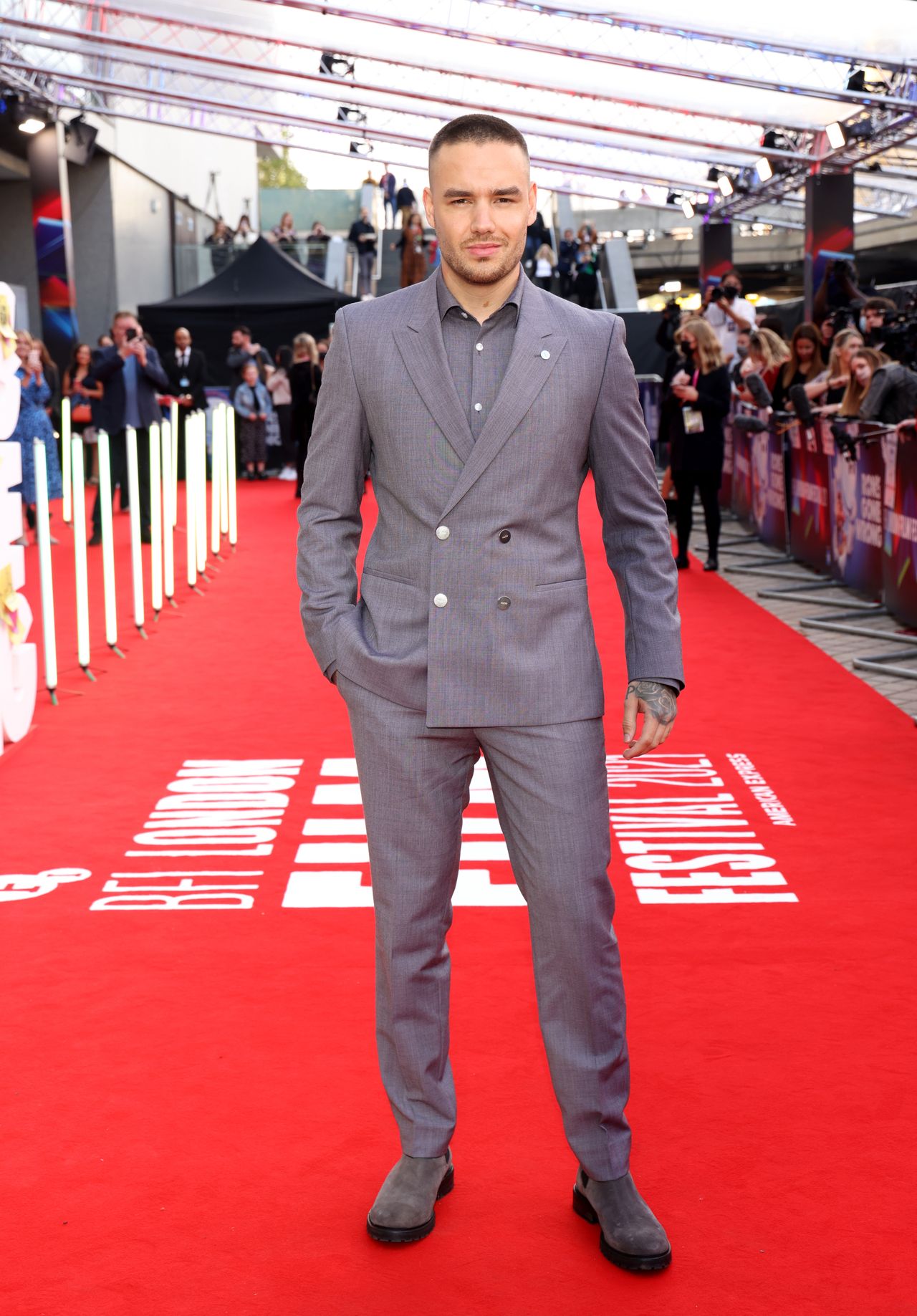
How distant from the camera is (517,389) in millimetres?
2457

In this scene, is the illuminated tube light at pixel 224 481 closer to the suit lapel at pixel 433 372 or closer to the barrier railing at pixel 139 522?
the barrier railing at pixel 139 522

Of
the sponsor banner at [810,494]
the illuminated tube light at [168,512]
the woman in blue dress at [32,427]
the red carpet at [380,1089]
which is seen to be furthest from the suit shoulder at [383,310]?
the sponsor banner at [810,494]

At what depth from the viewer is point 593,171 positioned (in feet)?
78.3

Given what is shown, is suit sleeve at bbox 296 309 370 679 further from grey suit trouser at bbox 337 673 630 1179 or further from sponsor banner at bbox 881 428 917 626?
sponsor banner at bbox 881 428 917 626

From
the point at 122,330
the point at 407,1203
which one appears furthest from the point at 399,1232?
the point at 122,330

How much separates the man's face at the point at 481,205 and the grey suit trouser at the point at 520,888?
709 mm

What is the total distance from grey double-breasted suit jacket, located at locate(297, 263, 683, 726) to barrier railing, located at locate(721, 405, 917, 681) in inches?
206

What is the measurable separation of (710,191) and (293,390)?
10447mm

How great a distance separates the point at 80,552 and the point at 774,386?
6.27 m

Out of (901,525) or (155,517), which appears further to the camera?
(155,517)

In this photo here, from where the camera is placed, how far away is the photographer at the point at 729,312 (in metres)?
15.0

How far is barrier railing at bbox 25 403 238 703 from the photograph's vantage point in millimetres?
7168

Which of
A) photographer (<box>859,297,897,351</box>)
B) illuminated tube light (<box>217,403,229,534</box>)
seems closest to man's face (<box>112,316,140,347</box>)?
illuminated tube light (<box>217,403,229,534</box>)

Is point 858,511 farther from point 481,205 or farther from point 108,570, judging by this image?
point 481,205
